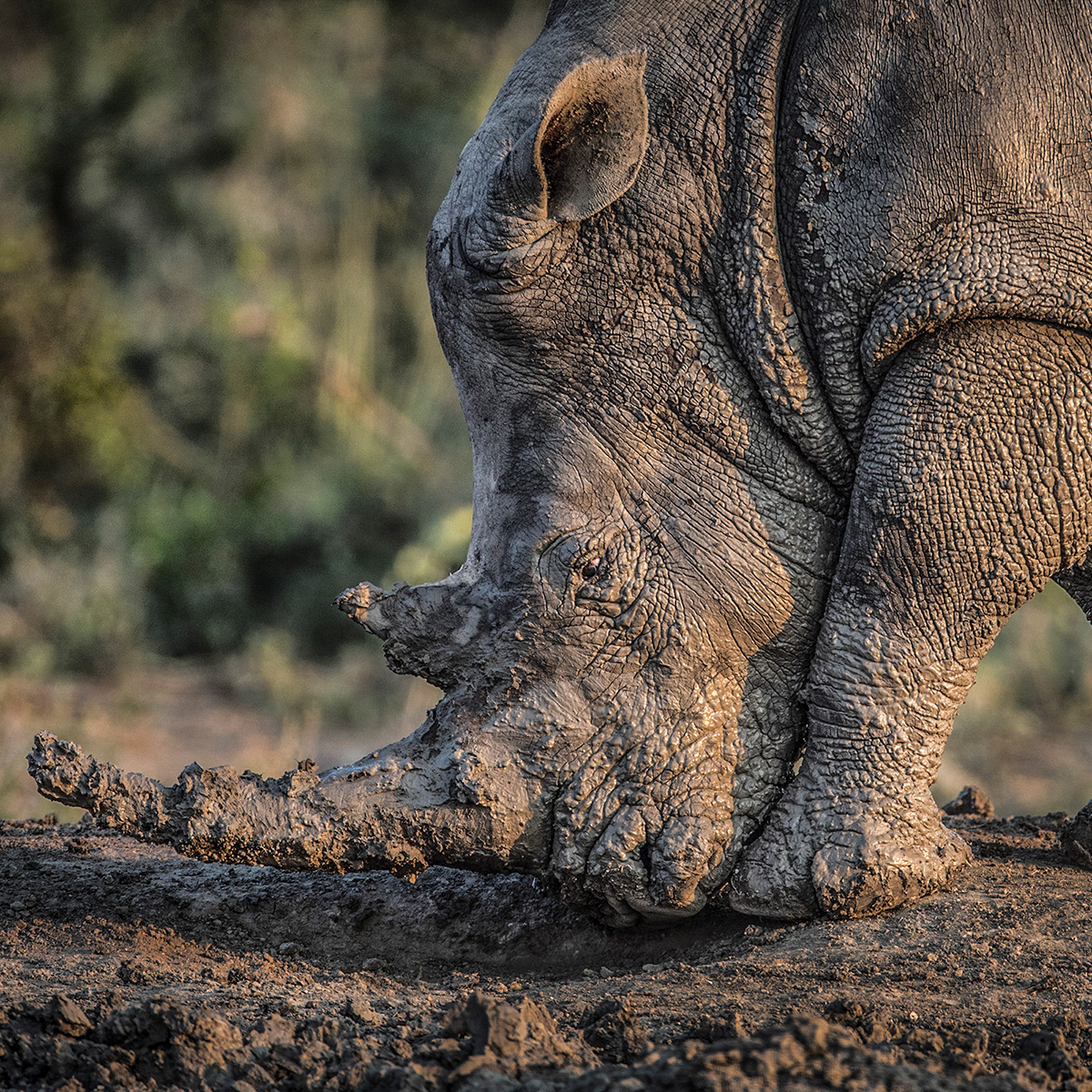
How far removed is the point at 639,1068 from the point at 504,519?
1.44 meters

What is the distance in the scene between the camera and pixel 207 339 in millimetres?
9078

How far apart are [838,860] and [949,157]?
5.34ft

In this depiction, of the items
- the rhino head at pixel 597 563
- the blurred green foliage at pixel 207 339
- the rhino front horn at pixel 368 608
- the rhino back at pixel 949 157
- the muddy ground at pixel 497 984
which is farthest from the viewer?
the blurred green foliage at pixel 207 339

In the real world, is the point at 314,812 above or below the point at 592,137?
below

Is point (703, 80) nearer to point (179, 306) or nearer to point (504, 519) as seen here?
point (504, 519)

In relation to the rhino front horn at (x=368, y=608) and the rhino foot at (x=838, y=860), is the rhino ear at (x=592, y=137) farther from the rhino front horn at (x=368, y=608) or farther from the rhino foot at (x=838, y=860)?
the rhino foot at (x=838, y=860)

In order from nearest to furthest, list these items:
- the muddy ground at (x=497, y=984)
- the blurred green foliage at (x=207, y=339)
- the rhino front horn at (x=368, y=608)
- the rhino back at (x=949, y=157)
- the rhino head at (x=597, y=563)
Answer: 1. the muddy ground at (x=497, y=984)
2. the rhino back at (x=949, y=157)
3. the rhino head at (x=597, y=563)
4. the rhino front horn at (x=368, y=608)
5. the blurred green foliage at (x=207, y=339)

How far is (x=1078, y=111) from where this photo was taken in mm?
2904

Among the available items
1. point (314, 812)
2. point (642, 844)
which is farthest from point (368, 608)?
point (642, 844)

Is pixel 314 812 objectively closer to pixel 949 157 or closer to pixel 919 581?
pixel 919 581

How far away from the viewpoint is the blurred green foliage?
8.16 metres

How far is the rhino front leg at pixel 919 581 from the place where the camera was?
3.00 metres

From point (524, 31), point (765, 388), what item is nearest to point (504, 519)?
point (765, 388)

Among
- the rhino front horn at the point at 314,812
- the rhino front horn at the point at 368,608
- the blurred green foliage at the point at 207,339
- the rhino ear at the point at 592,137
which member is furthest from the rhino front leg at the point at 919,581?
the blurred green foliage at the point at 207,339
